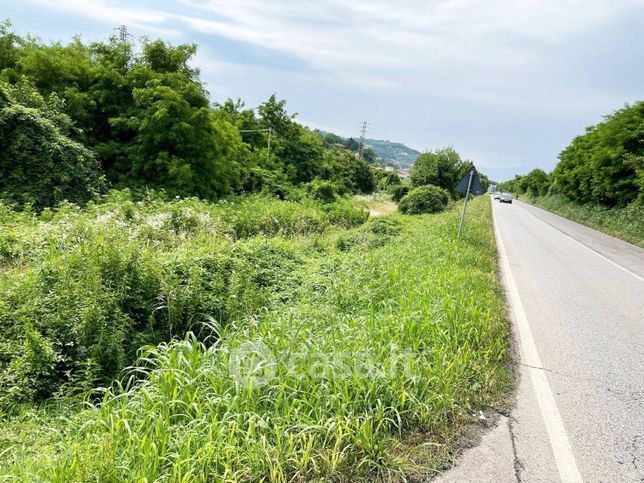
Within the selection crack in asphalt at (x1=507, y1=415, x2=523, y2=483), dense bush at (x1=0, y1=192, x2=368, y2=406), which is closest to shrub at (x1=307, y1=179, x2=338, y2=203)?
dense bush at (x1=0, y1=192, x2=368, y2=406)

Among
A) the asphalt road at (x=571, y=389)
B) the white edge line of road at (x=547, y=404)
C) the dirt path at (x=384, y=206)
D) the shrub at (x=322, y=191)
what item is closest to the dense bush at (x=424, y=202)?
the shrub at (x=322, y=191)

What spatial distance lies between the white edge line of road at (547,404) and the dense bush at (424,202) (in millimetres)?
22369

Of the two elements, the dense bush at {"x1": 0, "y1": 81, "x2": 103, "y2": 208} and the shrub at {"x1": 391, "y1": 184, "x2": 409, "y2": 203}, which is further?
the shrub at {"x1": 391, "y1": 184, "x2": 409, "y2": 203}

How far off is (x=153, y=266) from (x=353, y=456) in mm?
4746

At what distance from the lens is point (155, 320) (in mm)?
5703

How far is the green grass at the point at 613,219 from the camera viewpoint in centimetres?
1902

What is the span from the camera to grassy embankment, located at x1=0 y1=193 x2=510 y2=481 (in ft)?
7.79

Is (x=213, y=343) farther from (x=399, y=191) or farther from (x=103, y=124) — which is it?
(x=399, y=191)

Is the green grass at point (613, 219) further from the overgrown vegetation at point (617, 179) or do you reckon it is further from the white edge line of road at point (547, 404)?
the white edge line of road at point (547, 404)

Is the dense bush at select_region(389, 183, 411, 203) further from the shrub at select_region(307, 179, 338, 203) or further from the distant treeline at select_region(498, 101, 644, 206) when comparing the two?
the distant treeline at select_region(498, 101, 644, 206)

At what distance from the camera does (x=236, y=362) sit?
3074 millimetres

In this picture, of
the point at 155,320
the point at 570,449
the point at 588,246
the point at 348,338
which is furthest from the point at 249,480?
the point at 588,246

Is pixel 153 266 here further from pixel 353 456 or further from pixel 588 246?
pixel 588 246

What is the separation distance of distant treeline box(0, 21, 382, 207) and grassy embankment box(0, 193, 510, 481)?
5598 mm
